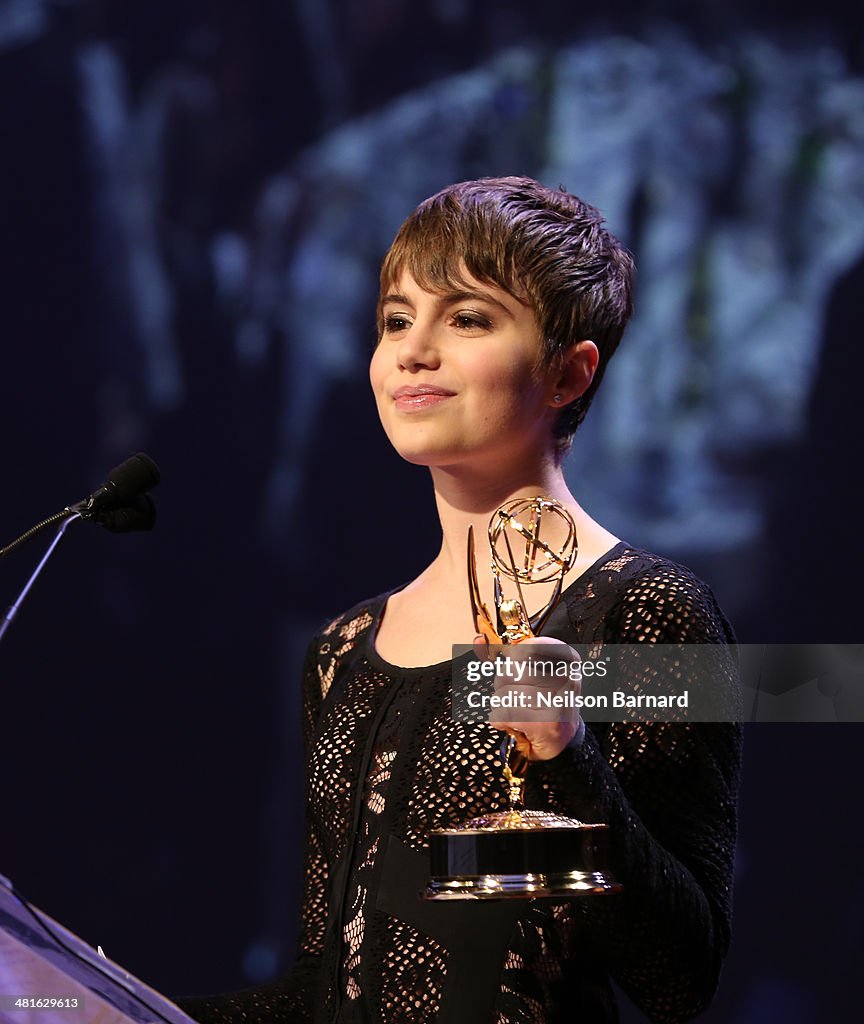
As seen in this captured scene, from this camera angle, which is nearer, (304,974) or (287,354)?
(304,974)

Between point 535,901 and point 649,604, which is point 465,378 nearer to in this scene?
point 649,604

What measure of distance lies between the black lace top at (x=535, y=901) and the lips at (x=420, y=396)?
0.28 meters

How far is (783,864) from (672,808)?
52.2 inches

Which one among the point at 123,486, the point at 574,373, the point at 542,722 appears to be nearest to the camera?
the point at 542,722

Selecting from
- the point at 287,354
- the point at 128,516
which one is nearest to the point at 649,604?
the point at 128,516

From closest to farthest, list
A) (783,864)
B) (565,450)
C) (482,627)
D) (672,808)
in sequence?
(482,627) < (672,808) < (565,450) < (783,864)

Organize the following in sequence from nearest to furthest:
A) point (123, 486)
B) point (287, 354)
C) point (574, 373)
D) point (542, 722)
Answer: point (542, 722), point (123, 486), point (574, 373), point (287, 354)

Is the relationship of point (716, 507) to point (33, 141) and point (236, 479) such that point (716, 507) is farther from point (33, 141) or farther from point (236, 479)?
point (33, 141)

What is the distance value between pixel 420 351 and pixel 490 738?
0.45 metres

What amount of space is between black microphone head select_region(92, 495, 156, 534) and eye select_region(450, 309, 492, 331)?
1.37 ft

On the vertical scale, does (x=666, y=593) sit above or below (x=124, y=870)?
above

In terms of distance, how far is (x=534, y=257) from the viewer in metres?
1.62

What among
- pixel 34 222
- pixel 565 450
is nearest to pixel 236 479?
pixel 34 222

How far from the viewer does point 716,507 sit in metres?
2.77
